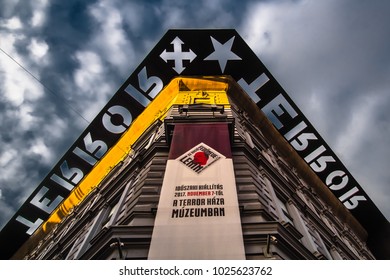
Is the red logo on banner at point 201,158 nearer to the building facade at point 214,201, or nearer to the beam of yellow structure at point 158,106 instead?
the building facade at point 214,201

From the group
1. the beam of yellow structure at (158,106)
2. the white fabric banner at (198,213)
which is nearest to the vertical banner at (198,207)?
the white fabric banner at (198,213)

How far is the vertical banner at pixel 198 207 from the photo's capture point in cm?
736

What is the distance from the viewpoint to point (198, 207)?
28.6ft

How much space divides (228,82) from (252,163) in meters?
10.3

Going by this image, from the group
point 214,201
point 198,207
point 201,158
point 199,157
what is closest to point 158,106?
point 199,157

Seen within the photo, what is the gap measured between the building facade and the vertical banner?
6 cm

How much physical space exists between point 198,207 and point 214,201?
504 millimetres

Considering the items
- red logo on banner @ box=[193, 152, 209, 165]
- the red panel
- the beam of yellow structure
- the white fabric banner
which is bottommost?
→ the white fabric banner

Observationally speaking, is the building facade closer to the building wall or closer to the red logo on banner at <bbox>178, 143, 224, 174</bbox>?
the building wall

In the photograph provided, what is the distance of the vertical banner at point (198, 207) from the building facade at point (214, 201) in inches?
2.3

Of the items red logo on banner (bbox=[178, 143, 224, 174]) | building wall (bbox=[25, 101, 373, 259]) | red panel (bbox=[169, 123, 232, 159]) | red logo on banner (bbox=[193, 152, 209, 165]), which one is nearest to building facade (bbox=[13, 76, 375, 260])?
building wall (bbox=[25, 101, 373, 259])

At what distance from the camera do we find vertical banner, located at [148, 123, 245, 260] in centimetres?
736

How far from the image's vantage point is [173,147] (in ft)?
40.7
